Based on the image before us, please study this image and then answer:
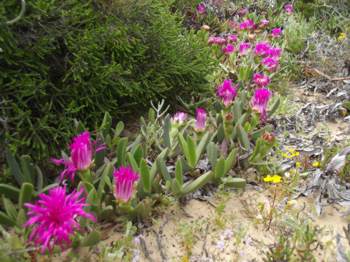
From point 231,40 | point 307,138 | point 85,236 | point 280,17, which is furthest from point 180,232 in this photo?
point 280,17

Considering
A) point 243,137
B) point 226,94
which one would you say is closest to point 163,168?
point 243,137

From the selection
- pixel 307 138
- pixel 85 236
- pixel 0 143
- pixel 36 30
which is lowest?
pixel 307 138

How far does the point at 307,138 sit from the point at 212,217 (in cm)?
124

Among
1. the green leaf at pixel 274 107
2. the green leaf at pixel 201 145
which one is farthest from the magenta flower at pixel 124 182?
the green leaf at pixel 274 107

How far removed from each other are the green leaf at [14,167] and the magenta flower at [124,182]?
0.52 metres

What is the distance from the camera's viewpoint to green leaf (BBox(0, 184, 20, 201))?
6.06ft

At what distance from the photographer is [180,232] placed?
1.93m

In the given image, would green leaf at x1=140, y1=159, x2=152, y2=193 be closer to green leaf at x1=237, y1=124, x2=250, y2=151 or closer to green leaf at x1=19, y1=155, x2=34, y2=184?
green leaf at x1=19, y1=155, x2=34, y2=184

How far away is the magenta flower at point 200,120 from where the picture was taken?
242 cm

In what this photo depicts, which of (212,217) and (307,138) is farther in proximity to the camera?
(307,138)

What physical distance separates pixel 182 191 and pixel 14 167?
2.65 feet

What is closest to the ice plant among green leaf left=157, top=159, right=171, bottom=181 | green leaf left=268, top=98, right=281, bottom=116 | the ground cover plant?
the ground cover plant

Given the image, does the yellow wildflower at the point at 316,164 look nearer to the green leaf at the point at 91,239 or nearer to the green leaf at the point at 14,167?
the green leaf at the point at 91,239

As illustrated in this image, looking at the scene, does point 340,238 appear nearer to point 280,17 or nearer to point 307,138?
point 307,138
